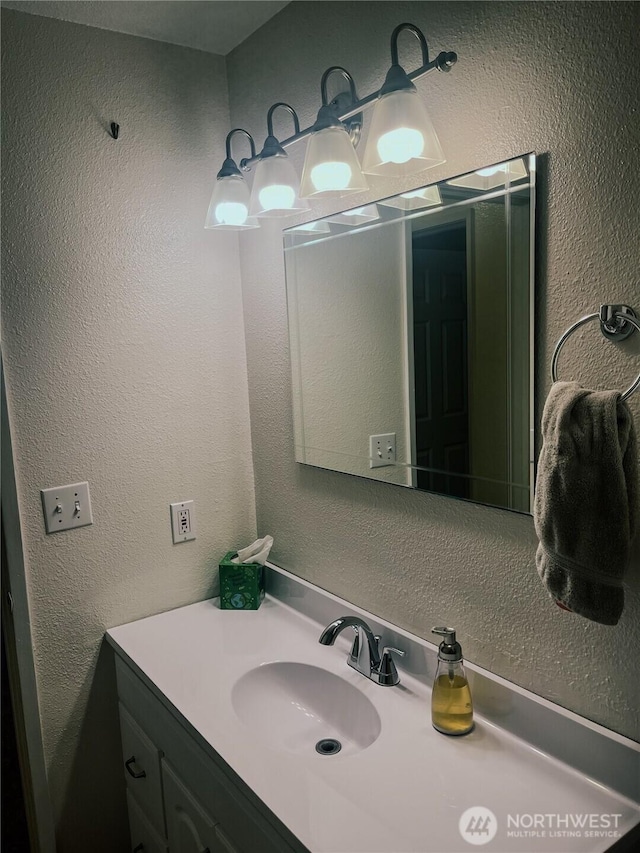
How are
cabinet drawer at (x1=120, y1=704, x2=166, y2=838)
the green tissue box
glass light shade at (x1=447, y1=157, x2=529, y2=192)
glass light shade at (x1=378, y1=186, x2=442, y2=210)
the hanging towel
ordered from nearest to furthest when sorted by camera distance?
the hanging towel < glass light shade at (x1=447, y1=157, x2=529, y2=192) < glass light shade at (x1=378, y1=186, x2=442, y2=210) < cabinet drawer at (x1=120, y1=704, x2=166, y2=838) < the green tissue box

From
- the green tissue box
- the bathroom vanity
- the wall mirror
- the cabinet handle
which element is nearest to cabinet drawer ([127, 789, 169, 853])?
the bathroom vanity

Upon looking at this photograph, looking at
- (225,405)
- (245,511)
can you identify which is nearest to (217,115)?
(225,405)

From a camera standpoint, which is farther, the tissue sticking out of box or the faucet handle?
the tissue sticking out of box

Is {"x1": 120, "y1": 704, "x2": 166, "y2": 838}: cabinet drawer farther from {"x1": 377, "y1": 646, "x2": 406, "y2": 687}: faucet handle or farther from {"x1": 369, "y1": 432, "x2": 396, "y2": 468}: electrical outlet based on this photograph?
{"x1": 369, "y1": 432, "x2": 396, "y2": 468}: electrical outlet

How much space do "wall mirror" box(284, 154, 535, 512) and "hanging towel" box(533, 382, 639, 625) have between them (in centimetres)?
17

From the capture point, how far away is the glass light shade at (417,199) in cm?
121

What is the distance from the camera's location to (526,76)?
1022mm

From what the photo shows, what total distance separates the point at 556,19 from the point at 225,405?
1.20 metres

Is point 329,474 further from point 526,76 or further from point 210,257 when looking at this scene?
point 526,76

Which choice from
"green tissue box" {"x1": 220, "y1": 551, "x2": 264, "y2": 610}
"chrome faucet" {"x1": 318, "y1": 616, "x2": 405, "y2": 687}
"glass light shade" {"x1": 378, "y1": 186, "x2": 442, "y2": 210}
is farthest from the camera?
"green tissue box" {"x1": 220, "y1": 551, "x2": 264, "y2": 610}

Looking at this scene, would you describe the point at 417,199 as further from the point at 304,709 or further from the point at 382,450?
the point at 304,709

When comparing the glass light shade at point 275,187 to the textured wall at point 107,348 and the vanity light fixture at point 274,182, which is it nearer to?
the vanity light fixture at point 274,182

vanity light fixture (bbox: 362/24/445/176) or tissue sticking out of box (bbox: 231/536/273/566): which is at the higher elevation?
vanity light fixture (bbox: 362/24/445/176)

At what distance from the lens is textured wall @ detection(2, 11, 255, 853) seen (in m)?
1.49
